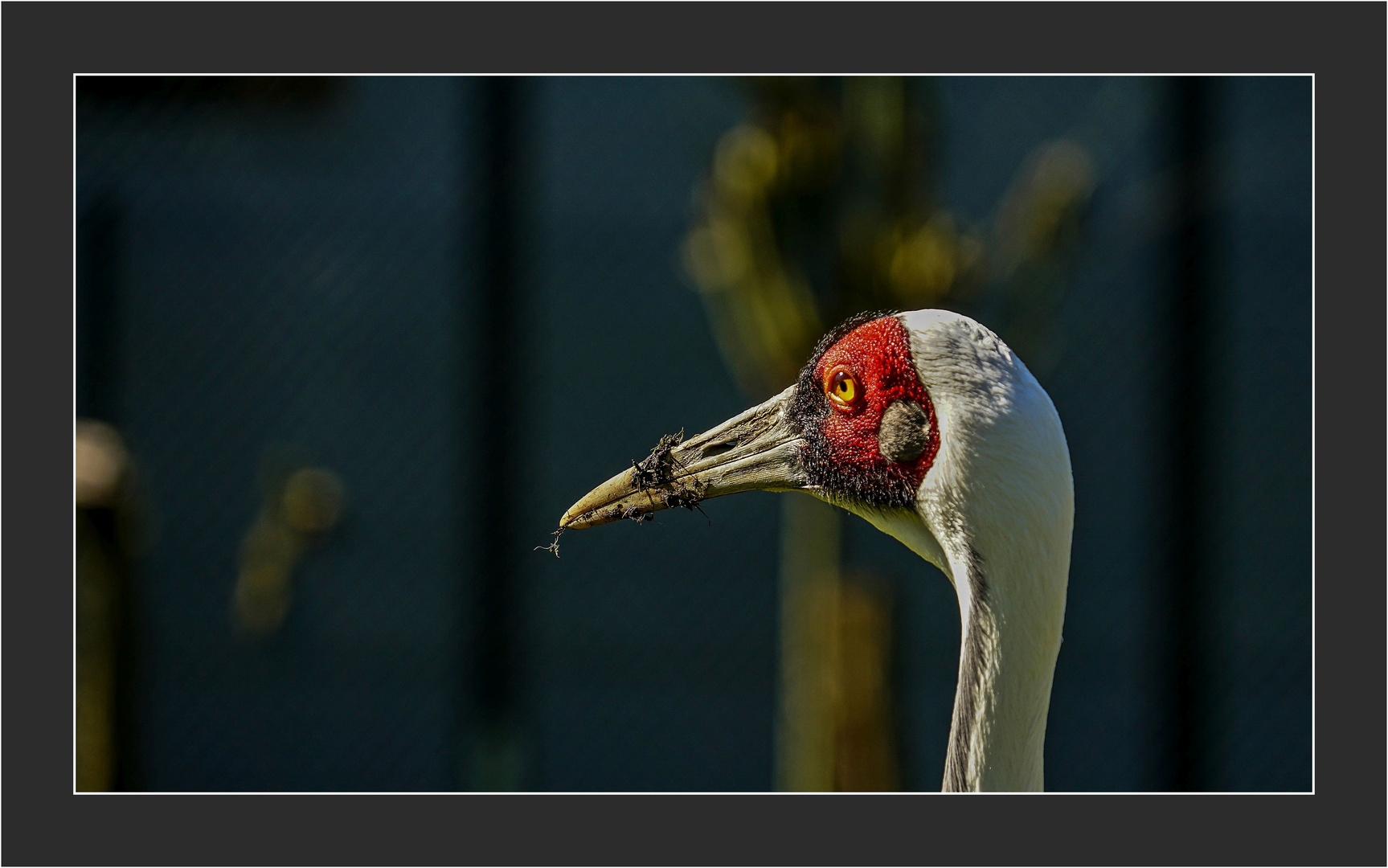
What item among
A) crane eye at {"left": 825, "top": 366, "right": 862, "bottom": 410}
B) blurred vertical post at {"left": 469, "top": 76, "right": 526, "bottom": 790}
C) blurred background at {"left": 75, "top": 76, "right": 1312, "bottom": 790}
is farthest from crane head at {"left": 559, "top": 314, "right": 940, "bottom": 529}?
blurred vertical post at {"left": 469, "top": 76, "right": 526, "bottom": 790}

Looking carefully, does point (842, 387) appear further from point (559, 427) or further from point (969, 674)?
point (559, 427)

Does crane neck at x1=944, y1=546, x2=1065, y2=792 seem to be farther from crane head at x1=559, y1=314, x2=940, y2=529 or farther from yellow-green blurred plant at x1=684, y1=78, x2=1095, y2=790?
yellow-green blurred plant at x1=684, y1=78, x2=1095, y2=790

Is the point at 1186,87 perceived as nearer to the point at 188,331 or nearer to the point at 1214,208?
the point at 1214,208

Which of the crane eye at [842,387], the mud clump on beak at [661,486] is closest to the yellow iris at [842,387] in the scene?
the crane eye at [842,387]

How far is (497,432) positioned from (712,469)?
2119mm

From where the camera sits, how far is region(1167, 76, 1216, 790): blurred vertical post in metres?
3.61

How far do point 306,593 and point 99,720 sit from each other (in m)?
2.45

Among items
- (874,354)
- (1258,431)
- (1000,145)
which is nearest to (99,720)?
(874,354)

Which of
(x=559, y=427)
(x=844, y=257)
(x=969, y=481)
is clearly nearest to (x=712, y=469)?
(x=969, y=481)

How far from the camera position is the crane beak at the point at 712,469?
1.56 m

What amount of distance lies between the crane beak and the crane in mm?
24

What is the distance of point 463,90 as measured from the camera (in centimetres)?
385

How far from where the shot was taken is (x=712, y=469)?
1.58 m

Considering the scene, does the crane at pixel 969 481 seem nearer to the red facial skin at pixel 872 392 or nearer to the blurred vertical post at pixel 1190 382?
the red facial skin at pixel 872 392
